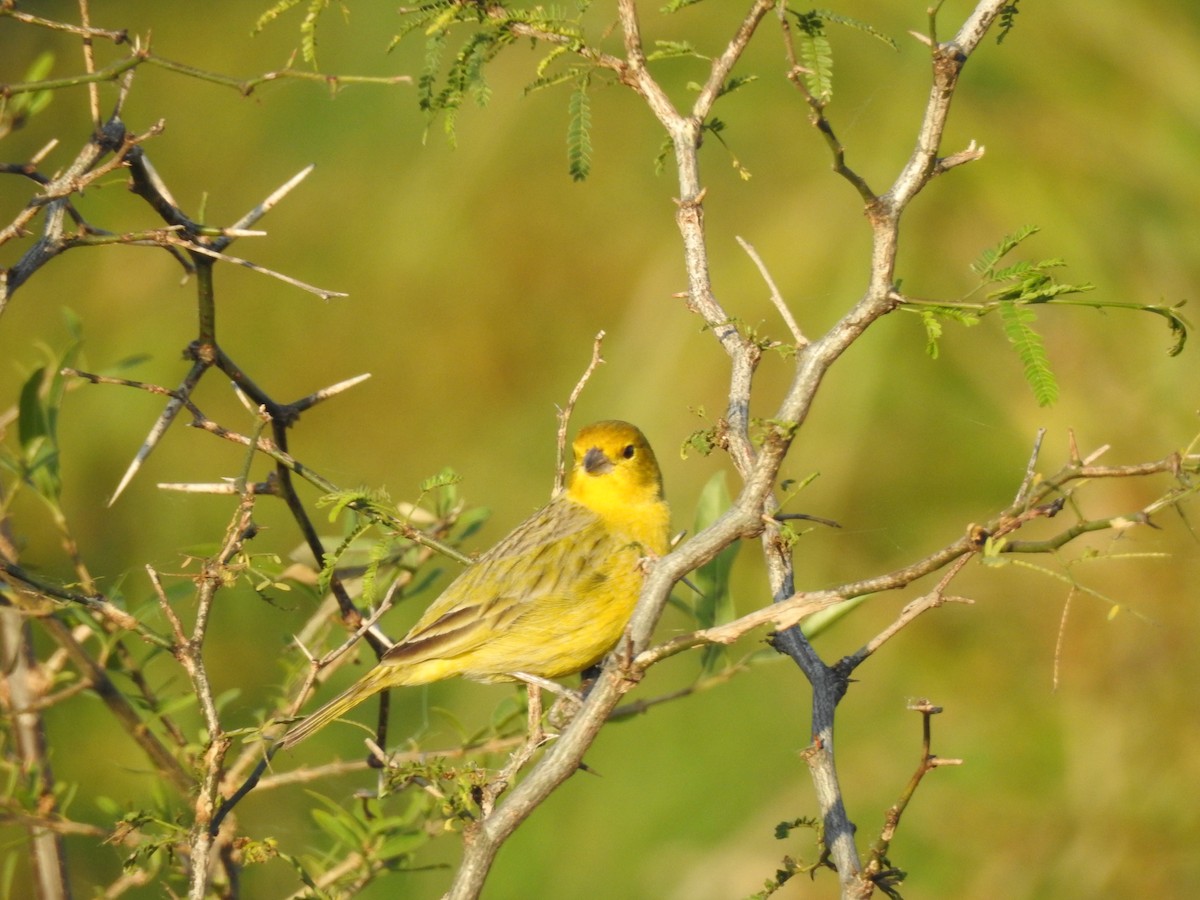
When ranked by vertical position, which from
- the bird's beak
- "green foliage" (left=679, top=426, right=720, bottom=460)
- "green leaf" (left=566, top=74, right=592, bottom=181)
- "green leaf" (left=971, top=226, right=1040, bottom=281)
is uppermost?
the bird's beak

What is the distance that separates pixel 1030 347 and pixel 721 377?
13.1 ft

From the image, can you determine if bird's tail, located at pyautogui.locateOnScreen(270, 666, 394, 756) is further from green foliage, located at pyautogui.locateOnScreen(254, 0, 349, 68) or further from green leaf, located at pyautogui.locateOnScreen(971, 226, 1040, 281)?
green leaf, located at pyautogui.locateOnScreen(971, 226, 1040, 281)

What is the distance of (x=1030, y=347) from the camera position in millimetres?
1756

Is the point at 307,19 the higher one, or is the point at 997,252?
the point at 307,19

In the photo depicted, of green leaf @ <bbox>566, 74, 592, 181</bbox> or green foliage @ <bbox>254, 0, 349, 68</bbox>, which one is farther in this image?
green leaf @ <bbox>566, 74, 592, 181</bbox>

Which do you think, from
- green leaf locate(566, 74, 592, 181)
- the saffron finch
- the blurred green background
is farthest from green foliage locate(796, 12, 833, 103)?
the blurred green background

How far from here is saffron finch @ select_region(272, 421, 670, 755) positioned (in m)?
3.21

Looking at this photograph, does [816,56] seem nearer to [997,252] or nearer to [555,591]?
→ [997,252]

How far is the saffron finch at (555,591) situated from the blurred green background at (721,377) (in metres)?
0.33

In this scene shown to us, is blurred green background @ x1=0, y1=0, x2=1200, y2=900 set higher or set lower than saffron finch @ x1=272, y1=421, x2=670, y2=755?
higher

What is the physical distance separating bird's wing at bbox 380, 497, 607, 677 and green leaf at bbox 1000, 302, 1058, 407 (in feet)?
5.73

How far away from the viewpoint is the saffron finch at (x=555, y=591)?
3.21m

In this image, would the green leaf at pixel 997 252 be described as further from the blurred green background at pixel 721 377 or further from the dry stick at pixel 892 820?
the blurred green background at pixel 721 377

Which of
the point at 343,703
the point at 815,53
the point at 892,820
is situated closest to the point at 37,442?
the point at 343,703
